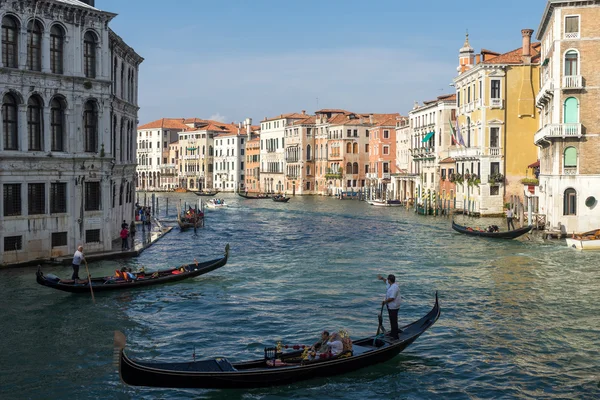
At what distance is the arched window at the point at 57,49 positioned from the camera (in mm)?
20047

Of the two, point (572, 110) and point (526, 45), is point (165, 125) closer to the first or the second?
point (526, 45)

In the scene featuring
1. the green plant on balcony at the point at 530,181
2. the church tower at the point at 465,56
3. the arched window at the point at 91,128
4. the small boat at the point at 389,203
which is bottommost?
the small boat at the point at 389,203

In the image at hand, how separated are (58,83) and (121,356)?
12.4m

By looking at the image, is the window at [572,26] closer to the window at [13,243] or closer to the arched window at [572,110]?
the arched window at [572,110]

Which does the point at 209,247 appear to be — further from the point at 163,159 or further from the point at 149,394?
the point at 163,159

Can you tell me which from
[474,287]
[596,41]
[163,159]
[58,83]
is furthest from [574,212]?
[163,159]

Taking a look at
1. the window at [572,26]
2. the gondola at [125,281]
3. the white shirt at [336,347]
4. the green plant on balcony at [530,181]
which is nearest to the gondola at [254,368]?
the white shirt at [336,347]

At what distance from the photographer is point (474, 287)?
60.7ft

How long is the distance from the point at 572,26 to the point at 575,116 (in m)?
3.17

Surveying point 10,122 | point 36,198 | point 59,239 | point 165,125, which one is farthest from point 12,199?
point 165,125

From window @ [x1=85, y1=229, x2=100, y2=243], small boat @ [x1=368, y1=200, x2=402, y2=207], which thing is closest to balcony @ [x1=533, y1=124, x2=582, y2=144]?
window @ [x1=85, y1=229, x2=100, y2=243]

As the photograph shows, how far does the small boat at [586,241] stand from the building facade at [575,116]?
225cm

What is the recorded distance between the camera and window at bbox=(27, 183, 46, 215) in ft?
64.5

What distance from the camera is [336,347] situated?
10.9 meters
